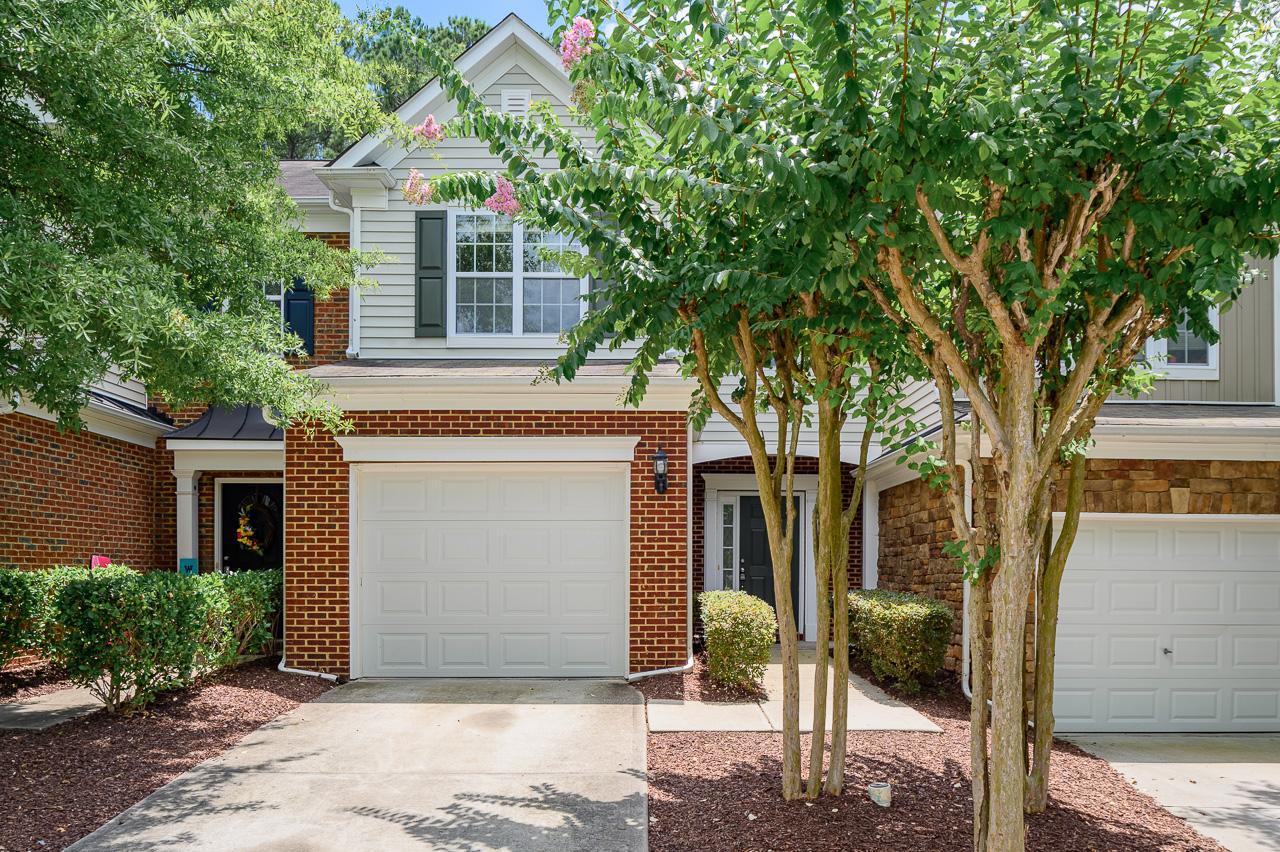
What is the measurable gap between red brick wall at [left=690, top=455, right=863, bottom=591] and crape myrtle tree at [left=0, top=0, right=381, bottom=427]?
22.6ft

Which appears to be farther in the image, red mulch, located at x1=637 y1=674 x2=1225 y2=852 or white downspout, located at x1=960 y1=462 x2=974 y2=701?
white downspout, located at x1=960 y1=462 x2=974 y2=701

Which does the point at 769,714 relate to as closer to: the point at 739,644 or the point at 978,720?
the point at 739,644

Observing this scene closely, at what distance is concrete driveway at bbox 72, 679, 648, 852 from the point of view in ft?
18.5

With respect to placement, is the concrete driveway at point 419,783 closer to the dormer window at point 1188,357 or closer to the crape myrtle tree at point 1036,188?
the crape myrtle tree at point 1036,188

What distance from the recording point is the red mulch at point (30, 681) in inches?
363

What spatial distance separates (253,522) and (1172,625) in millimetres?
10757

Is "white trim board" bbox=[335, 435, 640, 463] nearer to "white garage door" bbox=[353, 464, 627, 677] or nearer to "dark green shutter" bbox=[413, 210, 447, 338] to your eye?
"white garage door" bbox=[353, 464, 627, 677]

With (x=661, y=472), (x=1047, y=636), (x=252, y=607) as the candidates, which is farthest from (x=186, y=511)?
(x=1047, y=636)

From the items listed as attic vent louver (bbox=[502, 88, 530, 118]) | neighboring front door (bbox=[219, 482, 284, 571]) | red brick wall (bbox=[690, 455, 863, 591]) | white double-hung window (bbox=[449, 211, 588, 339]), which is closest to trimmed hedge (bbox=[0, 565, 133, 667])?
neighboring front door (bbox=[219, 482, 284, 571])

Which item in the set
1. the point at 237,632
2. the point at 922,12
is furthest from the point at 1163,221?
the point at 237,632

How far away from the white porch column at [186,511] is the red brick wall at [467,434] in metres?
3.08

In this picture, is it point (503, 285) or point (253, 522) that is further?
point (253, 522)

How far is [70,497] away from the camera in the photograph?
1117 centimetres

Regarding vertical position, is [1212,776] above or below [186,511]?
below
